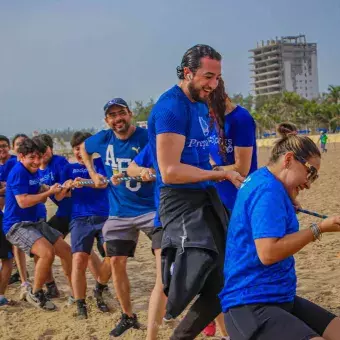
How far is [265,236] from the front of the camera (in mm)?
2689

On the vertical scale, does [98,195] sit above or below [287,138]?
below

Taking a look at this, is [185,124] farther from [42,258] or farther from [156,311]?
[42,258]

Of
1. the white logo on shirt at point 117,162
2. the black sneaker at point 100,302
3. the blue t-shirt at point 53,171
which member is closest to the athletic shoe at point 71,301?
the black sneaker at point 100,302

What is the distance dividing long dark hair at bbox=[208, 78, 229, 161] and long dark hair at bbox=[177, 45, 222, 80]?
63 centimetres

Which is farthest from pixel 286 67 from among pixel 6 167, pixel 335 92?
pixel 6 167

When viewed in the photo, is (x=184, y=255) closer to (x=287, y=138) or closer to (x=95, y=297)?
(x=287, y=138)

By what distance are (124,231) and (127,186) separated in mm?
411

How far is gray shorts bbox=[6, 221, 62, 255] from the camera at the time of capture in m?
6.11

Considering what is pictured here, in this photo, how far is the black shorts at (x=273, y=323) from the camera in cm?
269

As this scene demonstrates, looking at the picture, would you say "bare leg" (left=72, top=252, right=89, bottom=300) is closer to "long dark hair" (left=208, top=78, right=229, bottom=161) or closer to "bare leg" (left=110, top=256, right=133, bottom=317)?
"bare leg" (left=110, top=256, right=133, bottom=317)

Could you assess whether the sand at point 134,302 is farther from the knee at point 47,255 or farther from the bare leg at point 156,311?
the bare leg at point 156,311

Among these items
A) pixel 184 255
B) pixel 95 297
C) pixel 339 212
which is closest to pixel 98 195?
pixel 95 297

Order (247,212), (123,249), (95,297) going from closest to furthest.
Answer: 1. (247,212)
2. (123,249)
3. (95,297)

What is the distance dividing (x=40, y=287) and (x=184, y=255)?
3.14 metres
